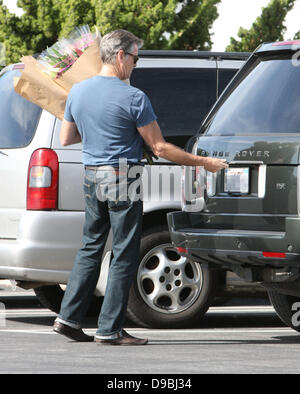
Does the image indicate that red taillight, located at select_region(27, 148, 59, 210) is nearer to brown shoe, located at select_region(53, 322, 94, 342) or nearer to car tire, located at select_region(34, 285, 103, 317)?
brown shoe, located at select_region(53, 322, 94, 342)

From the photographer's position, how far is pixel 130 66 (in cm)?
767

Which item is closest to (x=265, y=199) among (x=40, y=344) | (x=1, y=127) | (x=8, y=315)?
(x=40, y=344)

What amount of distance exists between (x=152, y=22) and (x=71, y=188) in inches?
651

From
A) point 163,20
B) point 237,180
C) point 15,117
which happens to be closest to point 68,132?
point 237,180

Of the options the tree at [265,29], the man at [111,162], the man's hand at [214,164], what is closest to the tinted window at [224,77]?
the man at [111,162]

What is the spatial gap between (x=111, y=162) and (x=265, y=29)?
18318mm

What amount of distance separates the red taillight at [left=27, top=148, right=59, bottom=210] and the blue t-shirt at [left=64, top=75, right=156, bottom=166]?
995 millimetres

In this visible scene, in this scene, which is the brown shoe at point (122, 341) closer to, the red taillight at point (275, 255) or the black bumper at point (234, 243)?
the black bumper at point (234, 243)

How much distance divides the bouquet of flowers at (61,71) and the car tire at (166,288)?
1.37 metres

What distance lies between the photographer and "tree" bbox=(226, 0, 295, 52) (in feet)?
82.4

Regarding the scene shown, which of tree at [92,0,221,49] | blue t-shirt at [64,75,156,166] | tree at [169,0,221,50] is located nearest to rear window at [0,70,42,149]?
blue t-shirt at [64,75,156,166]

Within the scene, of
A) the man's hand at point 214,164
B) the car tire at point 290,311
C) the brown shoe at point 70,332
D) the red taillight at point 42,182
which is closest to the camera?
the man's hand at point 214,164

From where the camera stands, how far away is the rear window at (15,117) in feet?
29.1
